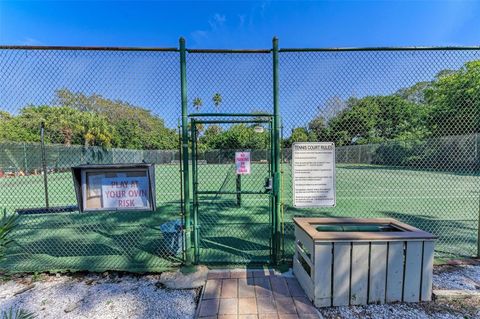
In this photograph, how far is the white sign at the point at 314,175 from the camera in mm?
3131

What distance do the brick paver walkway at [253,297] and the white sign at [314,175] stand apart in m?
1.00

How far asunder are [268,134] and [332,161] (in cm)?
91

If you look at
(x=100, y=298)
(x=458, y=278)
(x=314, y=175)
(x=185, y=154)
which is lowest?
(x=100, y=298)

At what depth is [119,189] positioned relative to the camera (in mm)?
3080

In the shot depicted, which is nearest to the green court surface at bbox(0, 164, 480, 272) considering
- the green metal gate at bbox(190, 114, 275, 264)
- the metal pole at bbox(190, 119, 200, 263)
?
the green metal gate at bbox(190, 114, 275, 264)

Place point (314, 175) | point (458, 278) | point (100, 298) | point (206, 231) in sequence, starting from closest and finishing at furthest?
1. point (100, 298)
2. point (458, 278)
3. point (314, 175)
4. point (206, 231)

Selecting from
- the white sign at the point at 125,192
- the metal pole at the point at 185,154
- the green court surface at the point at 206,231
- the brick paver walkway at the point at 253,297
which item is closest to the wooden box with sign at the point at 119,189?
the white sign at the point at 125,192

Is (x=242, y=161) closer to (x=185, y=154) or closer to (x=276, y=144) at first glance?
(x=276, y=144)

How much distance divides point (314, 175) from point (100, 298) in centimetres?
296

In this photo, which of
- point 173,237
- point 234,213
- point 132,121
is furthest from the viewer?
point 234,213

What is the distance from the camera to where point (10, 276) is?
3.32 meters

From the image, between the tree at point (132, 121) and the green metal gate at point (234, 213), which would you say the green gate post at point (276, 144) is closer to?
the green metal gate at point (234, 213)

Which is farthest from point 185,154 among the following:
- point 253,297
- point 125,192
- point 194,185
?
point 253,297

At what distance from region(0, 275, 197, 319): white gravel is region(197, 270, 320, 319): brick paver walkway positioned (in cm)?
26
